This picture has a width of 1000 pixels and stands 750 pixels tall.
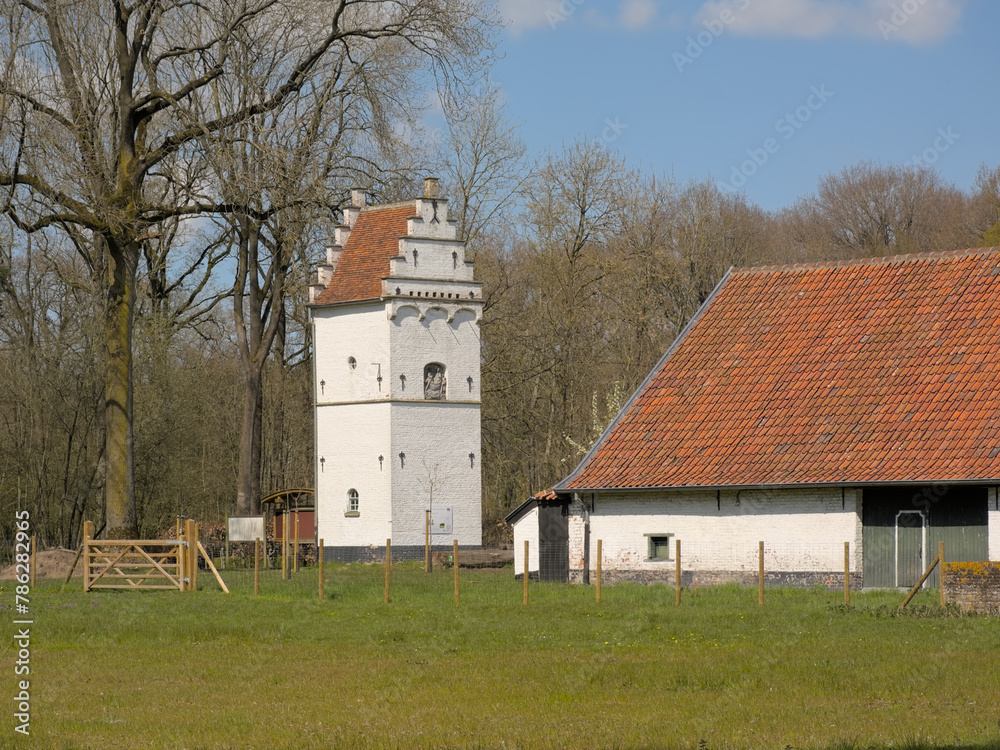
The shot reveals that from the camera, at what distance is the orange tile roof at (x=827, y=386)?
1065 inches

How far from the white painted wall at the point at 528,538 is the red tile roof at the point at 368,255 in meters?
14.3

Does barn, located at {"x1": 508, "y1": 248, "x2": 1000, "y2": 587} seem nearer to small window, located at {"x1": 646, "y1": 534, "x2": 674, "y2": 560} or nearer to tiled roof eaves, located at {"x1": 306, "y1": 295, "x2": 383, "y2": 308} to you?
small window, located at {"x1": 646, "y1": 534, "x2": 674, "y2": 560}

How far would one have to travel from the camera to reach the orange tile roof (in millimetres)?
27047

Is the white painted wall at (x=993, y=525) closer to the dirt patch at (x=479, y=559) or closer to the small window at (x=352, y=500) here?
the dirt patch at (x=479, y=559)

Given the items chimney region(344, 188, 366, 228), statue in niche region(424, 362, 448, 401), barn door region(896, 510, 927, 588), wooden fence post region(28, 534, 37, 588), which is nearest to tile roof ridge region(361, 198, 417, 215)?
chimney region(344, 188, 366, 228)

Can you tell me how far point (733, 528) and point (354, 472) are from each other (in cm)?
1918

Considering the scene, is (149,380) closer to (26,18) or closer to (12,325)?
(12,325)

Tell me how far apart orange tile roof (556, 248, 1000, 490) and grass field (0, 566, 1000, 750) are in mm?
3540

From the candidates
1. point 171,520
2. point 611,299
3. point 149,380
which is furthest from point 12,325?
point 611,299

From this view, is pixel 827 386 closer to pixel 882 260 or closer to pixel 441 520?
pixel 882 260

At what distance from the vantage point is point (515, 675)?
50.8ft

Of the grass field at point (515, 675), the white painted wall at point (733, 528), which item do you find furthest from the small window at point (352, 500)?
the grass field at point (515, 675)

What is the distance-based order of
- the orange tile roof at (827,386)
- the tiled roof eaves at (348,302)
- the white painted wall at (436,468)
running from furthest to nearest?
1. the tiled roof eaves at (348,302)
2. the white painted wall at (436,468)
3. the orange tile roof at (827,386)

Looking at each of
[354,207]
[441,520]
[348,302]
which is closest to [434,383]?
[348,302]
